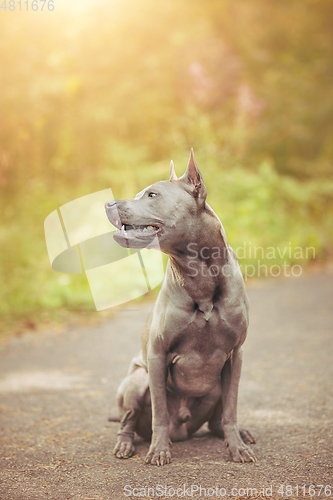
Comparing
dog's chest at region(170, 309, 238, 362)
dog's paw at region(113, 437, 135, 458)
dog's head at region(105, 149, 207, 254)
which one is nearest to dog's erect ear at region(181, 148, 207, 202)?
dog's head at region(105, 149, 207, 254)

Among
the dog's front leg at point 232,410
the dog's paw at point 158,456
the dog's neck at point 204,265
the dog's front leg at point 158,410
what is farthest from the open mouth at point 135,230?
the dog's paw at point 158,456

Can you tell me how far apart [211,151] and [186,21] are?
651cm

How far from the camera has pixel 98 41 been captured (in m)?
13.6

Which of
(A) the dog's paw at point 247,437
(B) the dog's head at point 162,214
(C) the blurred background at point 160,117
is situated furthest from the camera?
(C) the blurred background at point 160,117

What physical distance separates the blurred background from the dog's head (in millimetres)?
4712

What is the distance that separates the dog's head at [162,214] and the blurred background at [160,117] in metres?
4.71

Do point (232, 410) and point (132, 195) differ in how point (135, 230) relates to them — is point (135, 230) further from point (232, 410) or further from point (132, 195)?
point (132, 195)

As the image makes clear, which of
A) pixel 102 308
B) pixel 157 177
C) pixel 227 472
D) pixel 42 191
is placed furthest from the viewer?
pixel 157 177

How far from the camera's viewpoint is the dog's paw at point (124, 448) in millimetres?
2844

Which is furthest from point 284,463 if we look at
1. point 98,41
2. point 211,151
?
point 98,41

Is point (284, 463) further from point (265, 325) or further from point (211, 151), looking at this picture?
point (211, 151)

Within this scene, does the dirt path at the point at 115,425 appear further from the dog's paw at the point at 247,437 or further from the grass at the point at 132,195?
the grass at the point at 132,195

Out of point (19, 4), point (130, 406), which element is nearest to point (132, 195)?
point (19, 4)

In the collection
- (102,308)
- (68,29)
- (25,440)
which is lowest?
(102,308)
